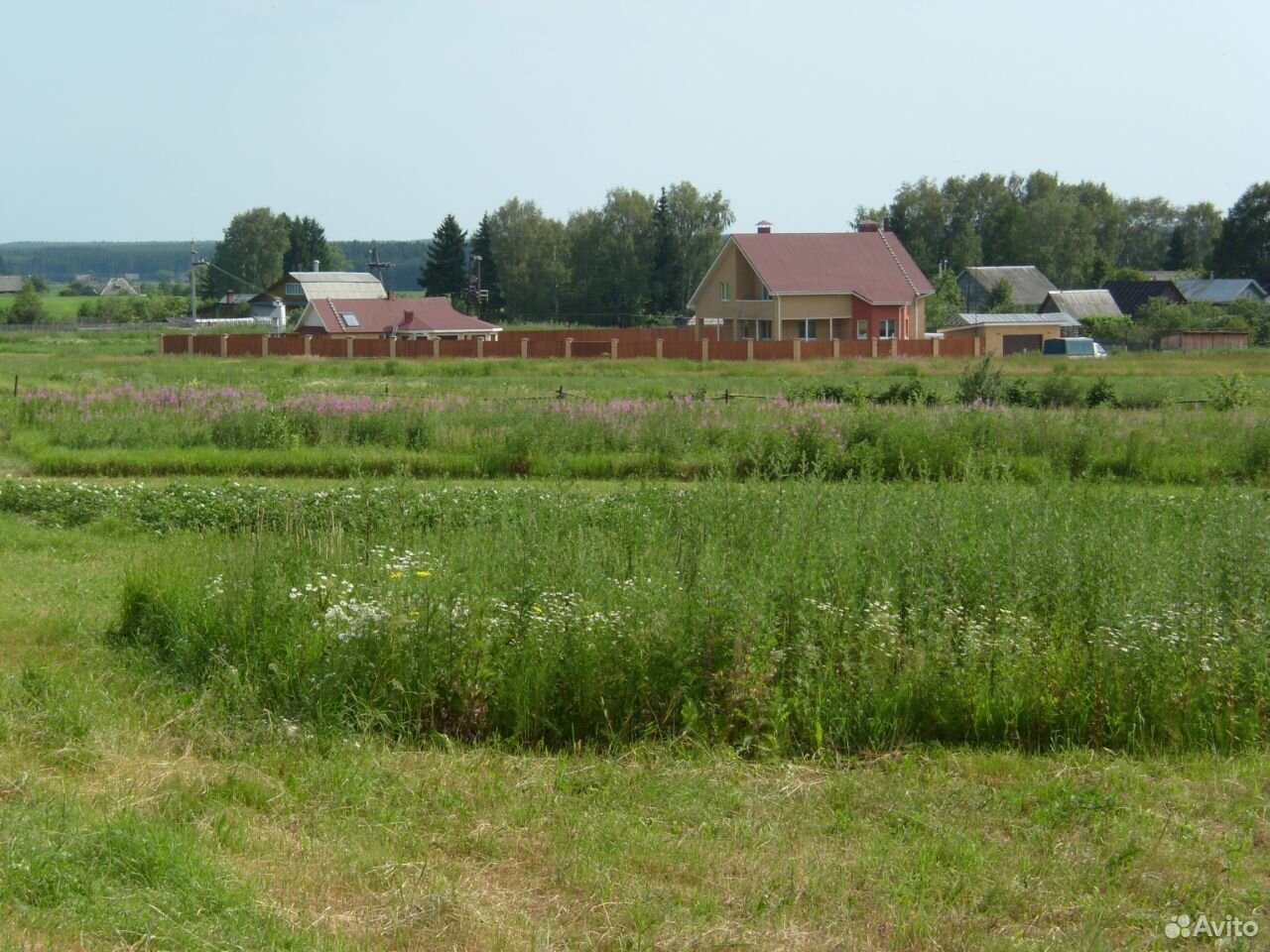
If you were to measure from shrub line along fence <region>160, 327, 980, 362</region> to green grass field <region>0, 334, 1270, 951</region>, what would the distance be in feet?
143

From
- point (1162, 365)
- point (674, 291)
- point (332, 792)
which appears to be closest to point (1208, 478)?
point (332, 792)

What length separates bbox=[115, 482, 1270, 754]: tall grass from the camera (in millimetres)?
8070

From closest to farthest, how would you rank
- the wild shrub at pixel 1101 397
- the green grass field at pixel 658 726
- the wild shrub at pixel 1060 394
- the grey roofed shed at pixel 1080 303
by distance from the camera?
the green grass field at pixel 658 726
the wild shrub at pixel 1060 394
the wild shrub at pixel 1101 397
the grey roofed shed at pixel 1080 303

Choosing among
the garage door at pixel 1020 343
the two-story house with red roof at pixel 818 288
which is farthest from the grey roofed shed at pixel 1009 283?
the two-story house with red roof at pixel 818 288

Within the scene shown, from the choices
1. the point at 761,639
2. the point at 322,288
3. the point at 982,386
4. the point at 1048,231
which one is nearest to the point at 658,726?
the point at 761,639

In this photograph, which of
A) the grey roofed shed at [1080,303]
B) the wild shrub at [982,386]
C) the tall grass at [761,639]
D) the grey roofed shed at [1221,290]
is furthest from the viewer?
the grey roofed shed at [1221,290]

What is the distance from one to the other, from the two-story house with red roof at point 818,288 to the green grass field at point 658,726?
55.1 m

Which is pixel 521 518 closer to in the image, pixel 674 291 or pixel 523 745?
pixel 523 745

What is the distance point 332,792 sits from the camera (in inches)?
273

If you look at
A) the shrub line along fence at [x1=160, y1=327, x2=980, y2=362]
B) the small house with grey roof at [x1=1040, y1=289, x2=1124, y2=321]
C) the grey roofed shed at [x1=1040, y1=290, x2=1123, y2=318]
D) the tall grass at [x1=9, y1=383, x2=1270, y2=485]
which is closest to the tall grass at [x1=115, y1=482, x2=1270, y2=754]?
the tall grass at [x1=9, y1=383, x2=1270, y2=485]

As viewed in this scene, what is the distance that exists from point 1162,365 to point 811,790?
46685mm

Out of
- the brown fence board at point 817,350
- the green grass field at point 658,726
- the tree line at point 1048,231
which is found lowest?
the green grass field at point 658,726

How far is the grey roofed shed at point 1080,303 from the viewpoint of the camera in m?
92.2

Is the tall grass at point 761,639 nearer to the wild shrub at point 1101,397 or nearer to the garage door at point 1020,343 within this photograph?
the wild shrub at point 1101,397
